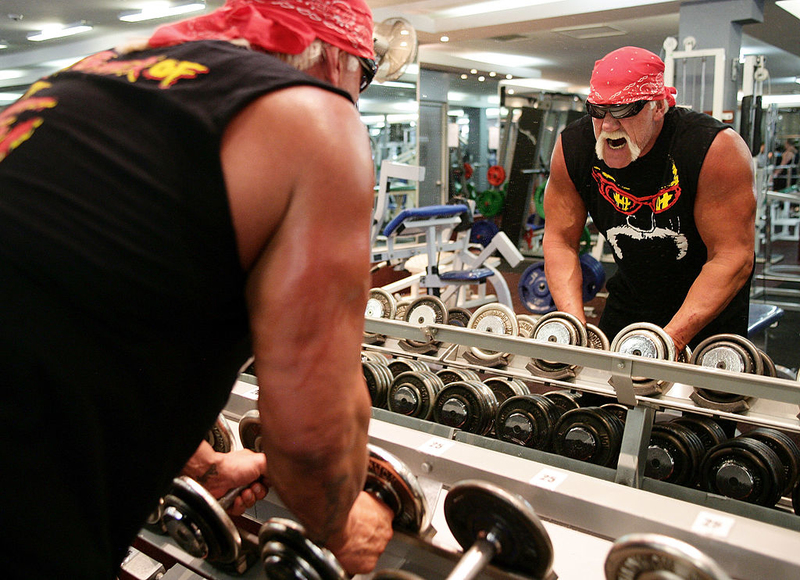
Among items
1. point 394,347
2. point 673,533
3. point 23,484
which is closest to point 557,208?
point 394,347

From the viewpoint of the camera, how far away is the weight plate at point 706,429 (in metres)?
1.84

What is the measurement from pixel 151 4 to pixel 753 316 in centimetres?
529

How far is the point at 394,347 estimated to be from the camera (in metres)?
2.60

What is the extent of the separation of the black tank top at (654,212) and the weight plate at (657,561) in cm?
143

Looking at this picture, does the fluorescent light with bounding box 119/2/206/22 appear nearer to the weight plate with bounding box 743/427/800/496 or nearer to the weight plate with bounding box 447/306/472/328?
the weight plate with bounding box 447/306/472/328

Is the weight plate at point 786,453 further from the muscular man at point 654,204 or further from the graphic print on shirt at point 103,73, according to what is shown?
the graphic print on shirt at point 103,73

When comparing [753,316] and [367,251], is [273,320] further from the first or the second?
[753,316]

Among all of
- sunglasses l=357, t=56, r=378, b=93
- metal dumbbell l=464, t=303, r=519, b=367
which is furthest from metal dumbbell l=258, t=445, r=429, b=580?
metal dumbbell l=464, t=303, r=519, b=367

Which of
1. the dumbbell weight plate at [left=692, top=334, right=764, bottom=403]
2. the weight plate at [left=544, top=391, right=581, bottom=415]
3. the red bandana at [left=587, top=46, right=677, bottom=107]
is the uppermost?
the red bandana at [left=587, top=46, right=677, bottom=107]

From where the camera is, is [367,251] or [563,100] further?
[563,100]

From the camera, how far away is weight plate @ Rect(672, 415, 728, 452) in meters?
1.84

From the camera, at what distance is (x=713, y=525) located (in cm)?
116

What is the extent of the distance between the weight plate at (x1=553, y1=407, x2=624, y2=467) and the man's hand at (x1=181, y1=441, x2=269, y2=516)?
90 cm

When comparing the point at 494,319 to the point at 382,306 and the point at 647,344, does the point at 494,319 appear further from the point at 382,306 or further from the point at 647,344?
the point at 647,344
